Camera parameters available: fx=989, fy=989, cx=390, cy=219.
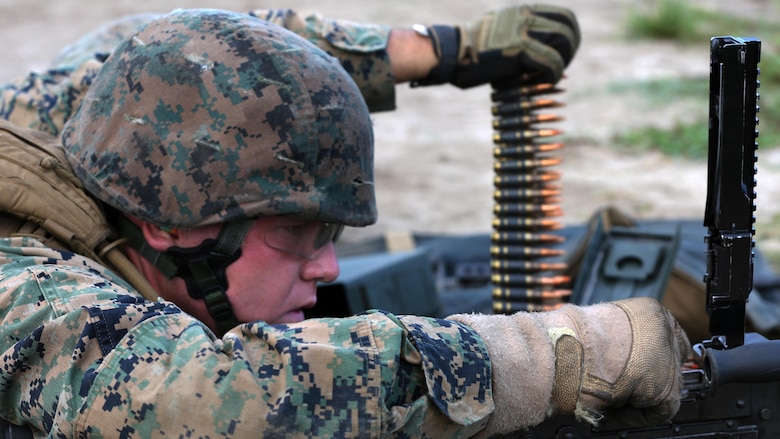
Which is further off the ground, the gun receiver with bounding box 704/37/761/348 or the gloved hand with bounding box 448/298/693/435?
the gun receiver with bounding box 704/37/761/348

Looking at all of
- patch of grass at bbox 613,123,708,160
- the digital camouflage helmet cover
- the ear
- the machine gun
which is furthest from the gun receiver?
patch of grass at bbox 613,123,708,160

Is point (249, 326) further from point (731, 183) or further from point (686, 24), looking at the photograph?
point (686, 24)

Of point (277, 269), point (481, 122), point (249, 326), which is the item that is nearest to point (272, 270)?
point (277, 269)

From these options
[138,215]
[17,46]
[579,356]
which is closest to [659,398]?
[579,356]

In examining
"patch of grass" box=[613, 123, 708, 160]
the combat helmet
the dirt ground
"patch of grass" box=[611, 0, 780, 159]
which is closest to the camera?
the combat helmet

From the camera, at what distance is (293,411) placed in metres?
1.93

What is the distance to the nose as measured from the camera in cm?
258

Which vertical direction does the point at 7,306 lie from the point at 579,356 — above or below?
above

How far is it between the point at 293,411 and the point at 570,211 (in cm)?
633

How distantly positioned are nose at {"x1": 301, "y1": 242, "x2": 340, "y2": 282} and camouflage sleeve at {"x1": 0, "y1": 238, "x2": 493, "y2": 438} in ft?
1.58

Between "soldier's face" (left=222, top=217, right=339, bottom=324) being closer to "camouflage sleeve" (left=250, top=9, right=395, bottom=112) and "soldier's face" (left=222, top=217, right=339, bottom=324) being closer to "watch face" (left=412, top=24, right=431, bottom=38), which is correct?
"camouflage sleeve" (left=250, top=9, right=395, bottom=112)

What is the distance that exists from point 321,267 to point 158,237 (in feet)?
1.40

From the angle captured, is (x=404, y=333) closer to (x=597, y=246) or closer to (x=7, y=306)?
(x=7, y=306)

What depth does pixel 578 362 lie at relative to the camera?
7.08 ft
